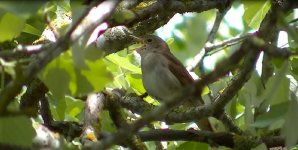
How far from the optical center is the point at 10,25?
5.53 feet

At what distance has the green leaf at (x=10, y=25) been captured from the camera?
164cm

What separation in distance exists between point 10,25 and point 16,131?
280 millimetres

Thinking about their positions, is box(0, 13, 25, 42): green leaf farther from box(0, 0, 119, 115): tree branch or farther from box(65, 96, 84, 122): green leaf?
box(65, 96, 84, 122): green leaf

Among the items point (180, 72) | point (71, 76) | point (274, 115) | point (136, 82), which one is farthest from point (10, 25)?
point (180, 72)

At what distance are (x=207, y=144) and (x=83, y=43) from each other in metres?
1.38

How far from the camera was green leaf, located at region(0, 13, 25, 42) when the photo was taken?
5.38ft

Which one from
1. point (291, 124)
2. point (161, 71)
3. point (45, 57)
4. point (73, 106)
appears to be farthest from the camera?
point (161, 71)

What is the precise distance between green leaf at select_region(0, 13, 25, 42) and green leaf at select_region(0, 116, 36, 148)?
0.24 m

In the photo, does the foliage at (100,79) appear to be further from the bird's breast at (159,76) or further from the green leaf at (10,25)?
the bird's breast at (159,76)

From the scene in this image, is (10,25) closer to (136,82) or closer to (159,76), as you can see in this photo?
(136,82)

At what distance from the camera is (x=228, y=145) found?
8.91 ft

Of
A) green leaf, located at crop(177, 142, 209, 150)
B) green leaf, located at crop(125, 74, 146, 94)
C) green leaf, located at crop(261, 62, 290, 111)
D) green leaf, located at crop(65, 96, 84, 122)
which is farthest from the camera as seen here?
green leaf, located at crop(125, 74, 146, 94)

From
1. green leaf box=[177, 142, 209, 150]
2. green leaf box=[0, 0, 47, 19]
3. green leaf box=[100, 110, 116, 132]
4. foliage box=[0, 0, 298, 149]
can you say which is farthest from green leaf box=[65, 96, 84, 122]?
green leaf box=[0, 0, 47, 19]

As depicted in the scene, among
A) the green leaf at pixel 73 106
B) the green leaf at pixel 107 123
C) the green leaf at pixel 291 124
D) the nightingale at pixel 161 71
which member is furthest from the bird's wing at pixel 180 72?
the green leaf at pixel 291 124
